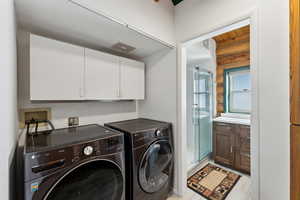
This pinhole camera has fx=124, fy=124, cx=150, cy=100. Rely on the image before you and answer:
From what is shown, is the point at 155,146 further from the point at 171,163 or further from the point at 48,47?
the point at 48,47

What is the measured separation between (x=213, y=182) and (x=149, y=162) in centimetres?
131

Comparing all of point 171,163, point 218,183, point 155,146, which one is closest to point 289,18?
point 155,146

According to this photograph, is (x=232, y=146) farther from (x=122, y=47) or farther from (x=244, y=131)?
(x=122, y=47)

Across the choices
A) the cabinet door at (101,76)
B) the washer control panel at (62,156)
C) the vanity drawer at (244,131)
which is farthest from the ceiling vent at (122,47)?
the vanity drawer at (244,131)

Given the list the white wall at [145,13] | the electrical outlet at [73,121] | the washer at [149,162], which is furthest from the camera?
the electrical outlet at [73,121]

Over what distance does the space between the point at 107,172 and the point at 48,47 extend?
1237 millimetres

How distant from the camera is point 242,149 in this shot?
2.20 meters

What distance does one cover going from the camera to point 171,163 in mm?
1585

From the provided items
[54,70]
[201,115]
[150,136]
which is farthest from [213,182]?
[54,70]

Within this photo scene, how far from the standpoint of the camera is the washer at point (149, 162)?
4.02ft

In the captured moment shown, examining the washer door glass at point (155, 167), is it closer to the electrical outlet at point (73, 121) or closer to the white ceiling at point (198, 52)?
the electrical outlet at point (73, 121)

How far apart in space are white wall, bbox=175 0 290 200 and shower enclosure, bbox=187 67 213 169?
1310mm

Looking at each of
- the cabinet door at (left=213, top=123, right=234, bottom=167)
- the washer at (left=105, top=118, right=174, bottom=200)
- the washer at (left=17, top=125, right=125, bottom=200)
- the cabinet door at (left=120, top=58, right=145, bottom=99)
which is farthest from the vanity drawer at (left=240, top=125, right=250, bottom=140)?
the washer at (left=17, top=125, right=125, bottom=200)

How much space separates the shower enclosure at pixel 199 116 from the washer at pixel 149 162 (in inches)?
35.2
